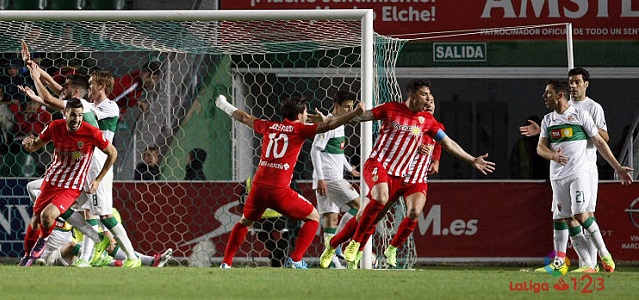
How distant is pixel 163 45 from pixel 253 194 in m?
2.99

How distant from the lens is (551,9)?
16438 millimetres

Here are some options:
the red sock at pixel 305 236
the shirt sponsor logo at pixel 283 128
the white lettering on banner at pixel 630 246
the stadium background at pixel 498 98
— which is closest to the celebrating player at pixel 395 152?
the red sock at pixel 305 236

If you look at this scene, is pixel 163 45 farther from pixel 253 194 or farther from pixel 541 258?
pixel 541 258

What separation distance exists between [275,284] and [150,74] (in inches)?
271

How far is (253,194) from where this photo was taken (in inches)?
418

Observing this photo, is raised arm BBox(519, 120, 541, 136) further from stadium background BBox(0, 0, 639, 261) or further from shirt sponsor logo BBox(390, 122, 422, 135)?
stadium background BBox(0, 0, 639, 261)

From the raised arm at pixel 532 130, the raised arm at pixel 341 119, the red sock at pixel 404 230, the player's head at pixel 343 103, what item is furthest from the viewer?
the player's head at pixel 343 103

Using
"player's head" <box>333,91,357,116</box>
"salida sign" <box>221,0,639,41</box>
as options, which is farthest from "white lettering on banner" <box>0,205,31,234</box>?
"salida sign" <box>221,0,639,41</box>

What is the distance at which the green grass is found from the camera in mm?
7664

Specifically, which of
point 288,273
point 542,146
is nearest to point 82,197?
point 288,273

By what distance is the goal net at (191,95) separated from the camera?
41.0 ft

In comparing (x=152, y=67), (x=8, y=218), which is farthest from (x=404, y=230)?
(x=152, y=67)

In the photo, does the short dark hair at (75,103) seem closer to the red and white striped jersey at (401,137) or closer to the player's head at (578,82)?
the red and white striped jersey at (401,137)

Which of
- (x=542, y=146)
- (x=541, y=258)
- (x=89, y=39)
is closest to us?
(x=542, y=146)
